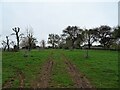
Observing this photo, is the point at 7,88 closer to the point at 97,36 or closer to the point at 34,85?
the point at 34,85

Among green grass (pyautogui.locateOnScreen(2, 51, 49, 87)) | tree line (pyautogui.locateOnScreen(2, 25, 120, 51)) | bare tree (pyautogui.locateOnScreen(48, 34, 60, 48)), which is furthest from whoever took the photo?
bare tree (pyautogui.locateOnScreen(48, 34, 60, 48))

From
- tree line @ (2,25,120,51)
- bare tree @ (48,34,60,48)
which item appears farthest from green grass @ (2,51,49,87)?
bare tree @ (48,34,60,48)

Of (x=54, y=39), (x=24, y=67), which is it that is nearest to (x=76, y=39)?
(x=54, y=39)

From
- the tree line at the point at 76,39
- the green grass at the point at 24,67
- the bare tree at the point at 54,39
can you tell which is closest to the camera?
the green grass at the point at 24,67

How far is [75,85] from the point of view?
19.0m

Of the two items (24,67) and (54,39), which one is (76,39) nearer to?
(54,39)

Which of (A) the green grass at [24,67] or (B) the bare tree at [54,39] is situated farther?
(B) the bare tree at [54,39]

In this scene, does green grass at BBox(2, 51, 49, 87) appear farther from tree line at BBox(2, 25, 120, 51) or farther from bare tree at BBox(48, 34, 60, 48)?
bare tree at BBox(48, 34, 60, 48)

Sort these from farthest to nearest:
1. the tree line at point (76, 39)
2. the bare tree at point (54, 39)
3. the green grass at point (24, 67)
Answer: the bare tree at point (54, 39), the tree line at point (76, 39), the green grass at point (24, 67)

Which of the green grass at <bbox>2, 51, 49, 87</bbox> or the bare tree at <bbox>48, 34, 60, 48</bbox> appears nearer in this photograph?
the green grass at <bbox>2, 51, 49, 87</bbox>

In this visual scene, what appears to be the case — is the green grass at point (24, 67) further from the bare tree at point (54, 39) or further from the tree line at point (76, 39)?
the bare tree at point (54, 39)

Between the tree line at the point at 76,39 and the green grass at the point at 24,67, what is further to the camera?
the tree line at the point at 76,39

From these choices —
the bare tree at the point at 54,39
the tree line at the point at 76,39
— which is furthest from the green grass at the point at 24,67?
the bare tree at the point at 54,39

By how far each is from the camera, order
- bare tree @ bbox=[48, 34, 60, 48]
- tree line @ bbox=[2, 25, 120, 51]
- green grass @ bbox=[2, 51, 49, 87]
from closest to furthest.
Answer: green grass @ bbox=[2, 51, 49, 87], tree line @ bbox=[2, 25, 120, 51], bare tree @ bbox=[48, 34, 60, 48]
